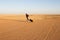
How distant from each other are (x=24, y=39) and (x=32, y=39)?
1.77 feet

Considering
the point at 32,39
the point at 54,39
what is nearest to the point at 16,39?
the point at 32,39

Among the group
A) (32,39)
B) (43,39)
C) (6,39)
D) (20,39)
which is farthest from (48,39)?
(6,39)

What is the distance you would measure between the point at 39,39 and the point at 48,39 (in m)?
0.61

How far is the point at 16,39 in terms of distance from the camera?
37.1ft

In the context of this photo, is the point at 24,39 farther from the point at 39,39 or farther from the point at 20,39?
the point at 39,39

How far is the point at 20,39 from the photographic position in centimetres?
1130

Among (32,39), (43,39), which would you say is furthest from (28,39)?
(43,39)

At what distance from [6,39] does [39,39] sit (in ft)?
7.27

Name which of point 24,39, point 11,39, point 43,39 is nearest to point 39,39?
point 43,39

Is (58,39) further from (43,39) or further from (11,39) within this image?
(11,39)

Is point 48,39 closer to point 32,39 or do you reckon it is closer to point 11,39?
point 32,39

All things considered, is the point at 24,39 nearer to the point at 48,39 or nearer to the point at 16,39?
the point at 16,39

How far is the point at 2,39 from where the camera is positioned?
11195 mm

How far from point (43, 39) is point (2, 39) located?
2747 millimetres
